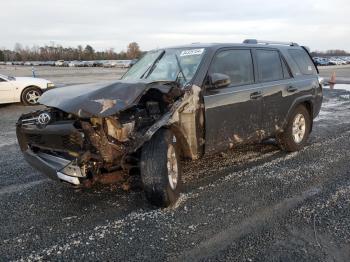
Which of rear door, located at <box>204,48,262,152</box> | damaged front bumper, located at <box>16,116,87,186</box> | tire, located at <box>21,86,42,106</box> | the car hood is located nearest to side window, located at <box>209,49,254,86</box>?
rear door, located at <box>204,48,262,152</box>

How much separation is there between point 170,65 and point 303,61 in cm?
296

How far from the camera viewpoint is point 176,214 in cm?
416

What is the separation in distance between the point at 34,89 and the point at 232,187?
35.2 ft

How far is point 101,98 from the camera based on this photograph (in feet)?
13.0

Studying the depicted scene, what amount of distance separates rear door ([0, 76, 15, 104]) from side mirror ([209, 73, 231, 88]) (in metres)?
10.4

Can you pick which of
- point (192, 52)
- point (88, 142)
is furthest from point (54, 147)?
point (192, 52)

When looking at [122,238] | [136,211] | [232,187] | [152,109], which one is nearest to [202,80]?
[152,109]

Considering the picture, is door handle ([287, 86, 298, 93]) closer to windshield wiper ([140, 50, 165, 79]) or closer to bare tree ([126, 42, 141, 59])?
windshield wiper ([140, 50, 165, 79])

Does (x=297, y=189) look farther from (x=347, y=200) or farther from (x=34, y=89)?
(x=34, y=89)

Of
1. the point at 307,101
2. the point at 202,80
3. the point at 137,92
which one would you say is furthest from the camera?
the point at 307,101

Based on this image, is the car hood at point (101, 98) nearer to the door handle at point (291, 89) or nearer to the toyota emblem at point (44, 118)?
the toyota emblem at point (44, 118)

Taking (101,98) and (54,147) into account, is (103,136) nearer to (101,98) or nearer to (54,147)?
(101,98)

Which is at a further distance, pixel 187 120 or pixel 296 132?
pixel 296 132

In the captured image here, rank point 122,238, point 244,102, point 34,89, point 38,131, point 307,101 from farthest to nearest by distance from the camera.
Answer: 1. point 34,89
2. point 307,101
3. point 244,102
4. point 38,131
5. point 122,238
